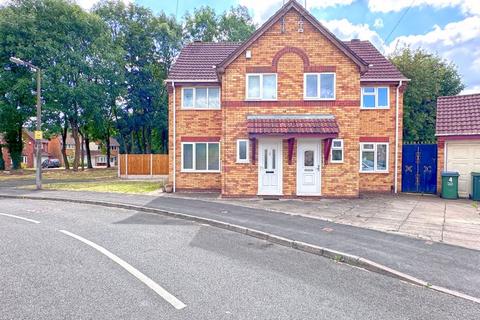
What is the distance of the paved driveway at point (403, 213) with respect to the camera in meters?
7.54

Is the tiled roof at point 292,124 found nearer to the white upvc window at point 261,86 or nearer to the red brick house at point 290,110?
the red brick house at point 290,110

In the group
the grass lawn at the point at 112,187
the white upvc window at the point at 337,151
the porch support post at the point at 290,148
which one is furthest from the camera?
the grass lawn at the point at 112,187

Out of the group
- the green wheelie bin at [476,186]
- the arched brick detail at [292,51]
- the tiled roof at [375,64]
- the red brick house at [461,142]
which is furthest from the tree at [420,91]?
the arched brick detail at [292,51]

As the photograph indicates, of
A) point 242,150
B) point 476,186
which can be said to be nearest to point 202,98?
point 242,150

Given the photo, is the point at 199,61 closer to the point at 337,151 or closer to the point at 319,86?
the point at 319,86

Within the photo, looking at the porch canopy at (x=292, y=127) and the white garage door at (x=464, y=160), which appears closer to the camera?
the porch canopy at (x=292, y=127)

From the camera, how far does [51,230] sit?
784 cm

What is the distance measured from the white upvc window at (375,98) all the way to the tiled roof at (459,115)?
2.53 m

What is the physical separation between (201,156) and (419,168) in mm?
10762

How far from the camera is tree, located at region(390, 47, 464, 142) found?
1048 inches

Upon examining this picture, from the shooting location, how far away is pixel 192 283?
15.1ft

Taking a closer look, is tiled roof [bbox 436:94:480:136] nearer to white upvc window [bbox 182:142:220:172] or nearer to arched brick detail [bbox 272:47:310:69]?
arched brick detail [bbox 272:47:310:69]

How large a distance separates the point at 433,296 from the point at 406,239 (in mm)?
2839

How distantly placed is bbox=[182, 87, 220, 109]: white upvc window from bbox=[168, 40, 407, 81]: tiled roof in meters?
0.58
